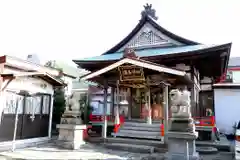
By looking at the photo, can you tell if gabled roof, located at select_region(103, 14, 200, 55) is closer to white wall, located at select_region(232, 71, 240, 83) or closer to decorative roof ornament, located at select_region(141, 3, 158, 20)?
decorative roof ornament, located at select_region(141, 3, 158, 20)

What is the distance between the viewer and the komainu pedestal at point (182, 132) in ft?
22.8

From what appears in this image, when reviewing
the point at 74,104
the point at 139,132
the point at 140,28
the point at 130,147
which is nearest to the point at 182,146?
the point at 130,147

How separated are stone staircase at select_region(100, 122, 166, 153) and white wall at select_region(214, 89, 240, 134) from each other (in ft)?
29.4

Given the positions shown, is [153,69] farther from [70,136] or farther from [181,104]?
[70,136]

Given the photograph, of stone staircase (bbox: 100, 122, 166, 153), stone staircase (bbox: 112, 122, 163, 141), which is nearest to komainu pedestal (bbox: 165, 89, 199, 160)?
stone staircase (bbox: 100, 122, 166, 153)

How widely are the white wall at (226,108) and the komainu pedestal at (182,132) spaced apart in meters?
11.4

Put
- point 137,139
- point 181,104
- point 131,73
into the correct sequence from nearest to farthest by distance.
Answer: point 181,104 < point 137,139 < point 131,73

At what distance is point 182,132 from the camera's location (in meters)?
7.12

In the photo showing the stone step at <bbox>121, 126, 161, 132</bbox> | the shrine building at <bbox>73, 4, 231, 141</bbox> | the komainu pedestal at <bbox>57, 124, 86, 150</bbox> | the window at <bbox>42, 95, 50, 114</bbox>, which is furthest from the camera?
the window at <bbox>42, 95, 50, 114</bbox>

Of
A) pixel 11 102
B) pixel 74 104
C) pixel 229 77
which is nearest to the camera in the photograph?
pixel 11 102

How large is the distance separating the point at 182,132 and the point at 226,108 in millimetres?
12033

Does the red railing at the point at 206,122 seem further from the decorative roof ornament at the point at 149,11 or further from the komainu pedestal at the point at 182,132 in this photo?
the decorative roof ornament at the point at 149,11

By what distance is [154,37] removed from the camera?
14.8m

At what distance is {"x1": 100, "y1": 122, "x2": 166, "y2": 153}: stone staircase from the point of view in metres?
9.08
